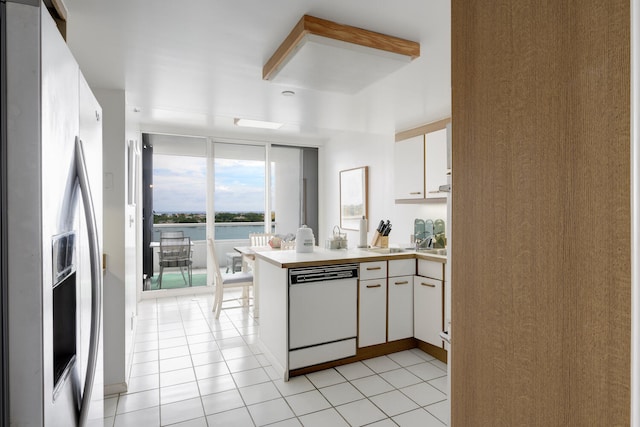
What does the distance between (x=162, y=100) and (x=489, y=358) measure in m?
3.30

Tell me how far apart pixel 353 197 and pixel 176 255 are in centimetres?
291

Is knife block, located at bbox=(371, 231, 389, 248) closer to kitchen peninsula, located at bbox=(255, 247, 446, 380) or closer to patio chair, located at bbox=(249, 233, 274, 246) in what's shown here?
kitchen peninsula, located at bbox=(255, 247, 446, 380)

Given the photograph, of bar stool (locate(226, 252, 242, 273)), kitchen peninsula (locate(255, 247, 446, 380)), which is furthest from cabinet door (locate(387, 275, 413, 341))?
bar stool (locate(226, 252, 242, 273))

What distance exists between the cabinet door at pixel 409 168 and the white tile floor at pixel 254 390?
1.79 m

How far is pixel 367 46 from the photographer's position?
1.94 metres

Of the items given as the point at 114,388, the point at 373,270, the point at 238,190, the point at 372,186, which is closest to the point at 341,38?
Answer: the point at 373,270

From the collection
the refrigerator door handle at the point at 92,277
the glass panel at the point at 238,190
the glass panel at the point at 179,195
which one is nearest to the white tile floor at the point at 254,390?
the refrigerator door handle at the point at 92,277

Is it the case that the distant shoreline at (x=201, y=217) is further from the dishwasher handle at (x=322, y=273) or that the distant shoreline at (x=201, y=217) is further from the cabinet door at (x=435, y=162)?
A: the dishwasher handle at (x=322, y=273)

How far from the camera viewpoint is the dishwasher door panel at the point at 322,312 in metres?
2.86

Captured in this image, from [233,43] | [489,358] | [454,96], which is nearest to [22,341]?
[489,358]

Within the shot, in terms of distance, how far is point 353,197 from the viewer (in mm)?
5625

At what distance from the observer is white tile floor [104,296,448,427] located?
231 cm

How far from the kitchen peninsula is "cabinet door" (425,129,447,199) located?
784mm

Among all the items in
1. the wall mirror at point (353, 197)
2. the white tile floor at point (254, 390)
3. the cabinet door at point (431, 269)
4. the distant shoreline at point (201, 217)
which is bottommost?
the white tile floor at point (254, 390)
